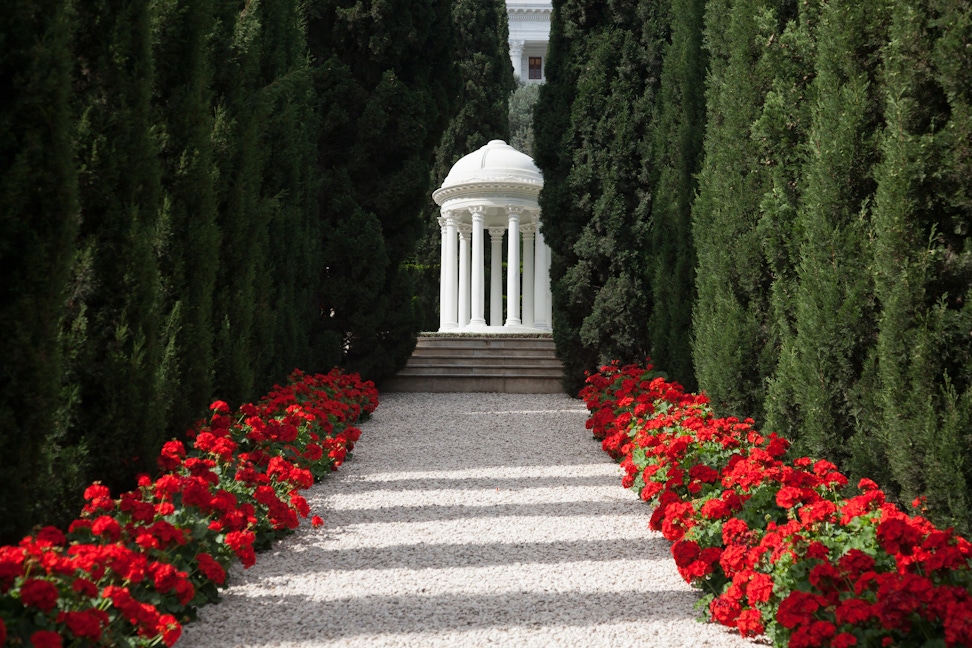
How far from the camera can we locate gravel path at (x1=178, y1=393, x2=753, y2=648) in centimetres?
388

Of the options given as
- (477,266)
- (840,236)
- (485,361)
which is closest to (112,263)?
(840,236)

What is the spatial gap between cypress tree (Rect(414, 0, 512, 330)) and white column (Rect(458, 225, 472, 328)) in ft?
13.4

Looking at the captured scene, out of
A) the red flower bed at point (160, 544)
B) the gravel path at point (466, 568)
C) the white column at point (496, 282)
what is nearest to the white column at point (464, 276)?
the white column at point (496, 282)

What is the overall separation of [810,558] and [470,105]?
25.3 meters

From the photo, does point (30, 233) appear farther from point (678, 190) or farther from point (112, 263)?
point (678, 190)

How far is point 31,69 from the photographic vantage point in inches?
145

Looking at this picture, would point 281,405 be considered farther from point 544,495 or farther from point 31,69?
point 31,69

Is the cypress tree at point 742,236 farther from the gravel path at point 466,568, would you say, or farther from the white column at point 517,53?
the white column at point 517,53

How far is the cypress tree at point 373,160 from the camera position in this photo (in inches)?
507

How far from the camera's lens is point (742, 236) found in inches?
275

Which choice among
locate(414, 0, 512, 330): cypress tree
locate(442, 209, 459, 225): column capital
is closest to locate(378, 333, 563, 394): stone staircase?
locate(442, 209, 459, 225): column capital

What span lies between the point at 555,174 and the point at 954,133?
334 inches

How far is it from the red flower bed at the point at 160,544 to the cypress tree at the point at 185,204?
409 millimetres

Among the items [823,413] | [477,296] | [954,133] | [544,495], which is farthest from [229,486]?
[477,296]
